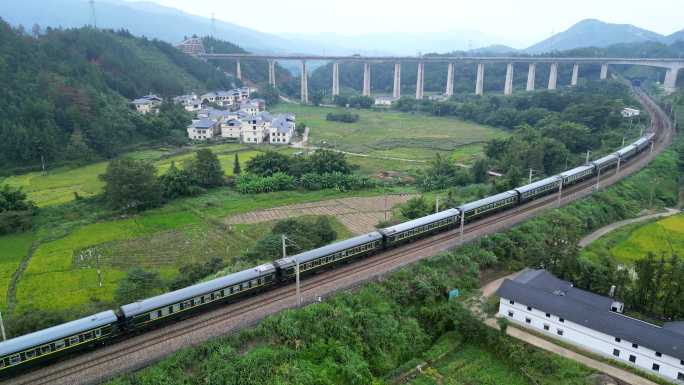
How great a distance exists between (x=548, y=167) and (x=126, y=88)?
7879cm

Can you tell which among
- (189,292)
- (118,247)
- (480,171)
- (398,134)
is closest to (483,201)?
(480,171)

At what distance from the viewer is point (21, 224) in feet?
128

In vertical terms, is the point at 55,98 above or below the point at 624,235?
above

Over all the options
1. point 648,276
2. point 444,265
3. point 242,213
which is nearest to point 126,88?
point 242,213

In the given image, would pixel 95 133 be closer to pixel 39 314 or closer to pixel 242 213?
pixel 242 213

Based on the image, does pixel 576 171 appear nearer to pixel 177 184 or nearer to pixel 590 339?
pixel 590 339

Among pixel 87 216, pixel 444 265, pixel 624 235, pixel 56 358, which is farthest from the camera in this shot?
pixel 87 216

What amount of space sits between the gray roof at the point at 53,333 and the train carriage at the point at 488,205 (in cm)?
2297

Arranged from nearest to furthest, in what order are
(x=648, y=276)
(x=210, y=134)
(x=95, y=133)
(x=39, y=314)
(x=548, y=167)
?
→ (x=39, y=314) → (x=648, y=276) → (x=548, y=167) → (x=95, y=133) → (x=210, y=134)

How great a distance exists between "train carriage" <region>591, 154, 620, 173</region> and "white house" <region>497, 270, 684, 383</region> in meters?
28.5

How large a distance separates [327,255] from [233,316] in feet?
21.5

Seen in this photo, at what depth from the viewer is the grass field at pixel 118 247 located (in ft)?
96.5

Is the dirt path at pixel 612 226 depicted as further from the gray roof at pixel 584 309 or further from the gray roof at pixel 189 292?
the gray roof at pixel 189 292

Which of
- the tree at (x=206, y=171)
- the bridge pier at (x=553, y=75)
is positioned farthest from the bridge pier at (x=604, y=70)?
the tree at (x=206, y=171)
